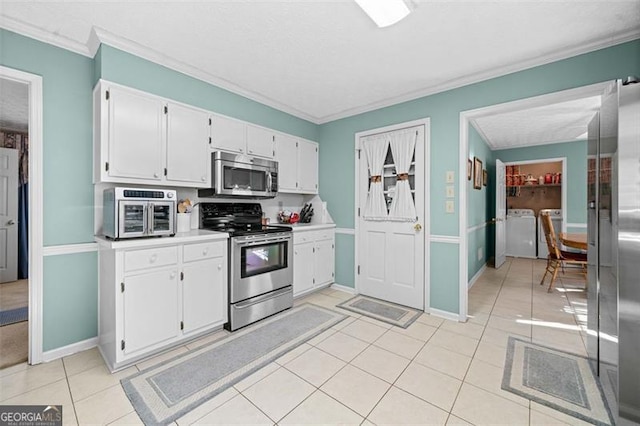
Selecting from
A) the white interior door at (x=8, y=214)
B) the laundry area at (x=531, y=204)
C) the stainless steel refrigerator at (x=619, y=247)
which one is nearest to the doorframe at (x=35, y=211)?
the white interior door at (x=8, y=214)

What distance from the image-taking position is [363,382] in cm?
199

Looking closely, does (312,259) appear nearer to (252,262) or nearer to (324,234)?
(324,234)

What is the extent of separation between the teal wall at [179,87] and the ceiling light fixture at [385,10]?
1.90m

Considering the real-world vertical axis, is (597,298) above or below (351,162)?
below

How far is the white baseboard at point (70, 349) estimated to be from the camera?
224 cm

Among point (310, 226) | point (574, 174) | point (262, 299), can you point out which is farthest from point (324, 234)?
point (574, 174)

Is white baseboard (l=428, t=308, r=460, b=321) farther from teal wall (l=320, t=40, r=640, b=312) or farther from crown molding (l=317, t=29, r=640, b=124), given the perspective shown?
crown molding (l=317, t=29, r=640, b=124)

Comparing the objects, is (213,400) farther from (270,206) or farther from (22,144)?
(22,144)

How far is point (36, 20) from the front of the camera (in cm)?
205

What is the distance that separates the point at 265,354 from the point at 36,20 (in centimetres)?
315

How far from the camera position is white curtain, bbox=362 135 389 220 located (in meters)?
3.68

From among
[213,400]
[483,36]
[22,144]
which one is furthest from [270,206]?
[22,144]

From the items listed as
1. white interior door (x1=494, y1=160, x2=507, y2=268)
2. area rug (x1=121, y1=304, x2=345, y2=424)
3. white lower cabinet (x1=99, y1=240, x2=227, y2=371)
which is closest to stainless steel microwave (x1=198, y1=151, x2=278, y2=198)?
white lower cabinet (x1=99, y1=240, x2=227, y2=371)

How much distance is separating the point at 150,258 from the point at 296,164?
7.57 ft
